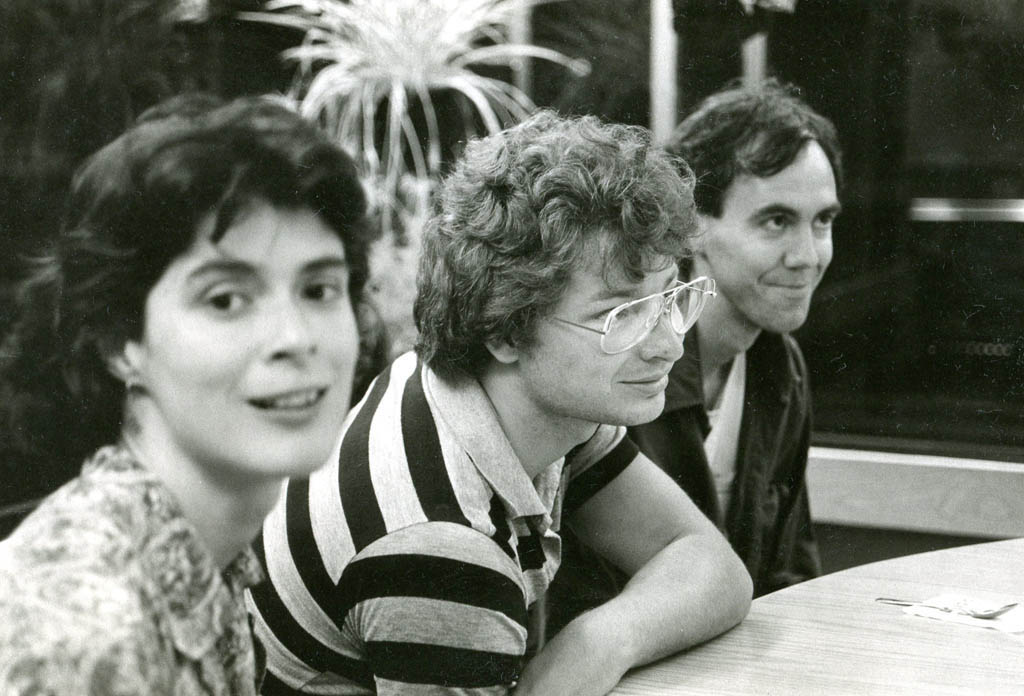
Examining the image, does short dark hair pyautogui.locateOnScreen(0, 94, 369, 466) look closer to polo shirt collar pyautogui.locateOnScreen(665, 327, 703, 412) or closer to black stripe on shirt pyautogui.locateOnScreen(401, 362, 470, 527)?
black stripe on shirt pyautogui.locateOnScreen(401, 362, 470, 527)

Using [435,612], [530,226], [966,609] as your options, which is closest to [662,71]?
[530,226]

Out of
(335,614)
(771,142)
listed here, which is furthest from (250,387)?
(771,142)

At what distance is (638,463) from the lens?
159 centimetres

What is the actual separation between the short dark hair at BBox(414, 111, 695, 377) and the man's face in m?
0.63

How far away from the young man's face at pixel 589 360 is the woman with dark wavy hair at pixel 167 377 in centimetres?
53

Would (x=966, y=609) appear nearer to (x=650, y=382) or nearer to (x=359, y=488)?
(x=650, y=382)

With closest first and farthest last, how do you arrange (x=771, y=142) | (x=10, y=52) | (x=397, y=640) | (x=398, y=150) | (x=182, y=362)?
(x=182, y=362), (x=10, y=52), (x=397, y=640), (x=398, y=150), (x=771, y=142)

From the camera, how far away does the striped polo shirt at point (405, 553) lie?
115 cm

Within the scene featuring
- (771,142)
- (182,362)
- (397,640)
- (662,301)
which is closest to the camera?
(182,362)

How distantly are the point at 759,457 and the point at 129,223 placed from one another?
152cm

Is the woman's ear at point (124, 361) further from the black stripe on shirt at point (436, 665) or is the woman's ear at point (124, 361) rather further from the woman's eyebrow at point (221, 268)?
the black stripe on shirt at point (436, 665)

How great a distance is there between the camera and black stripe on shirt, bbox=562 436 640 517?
156cm

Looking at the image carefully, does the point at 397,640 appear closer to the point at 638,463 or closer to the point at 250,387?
the point at 250,387

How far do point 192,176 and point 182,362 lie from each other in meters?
0.14
